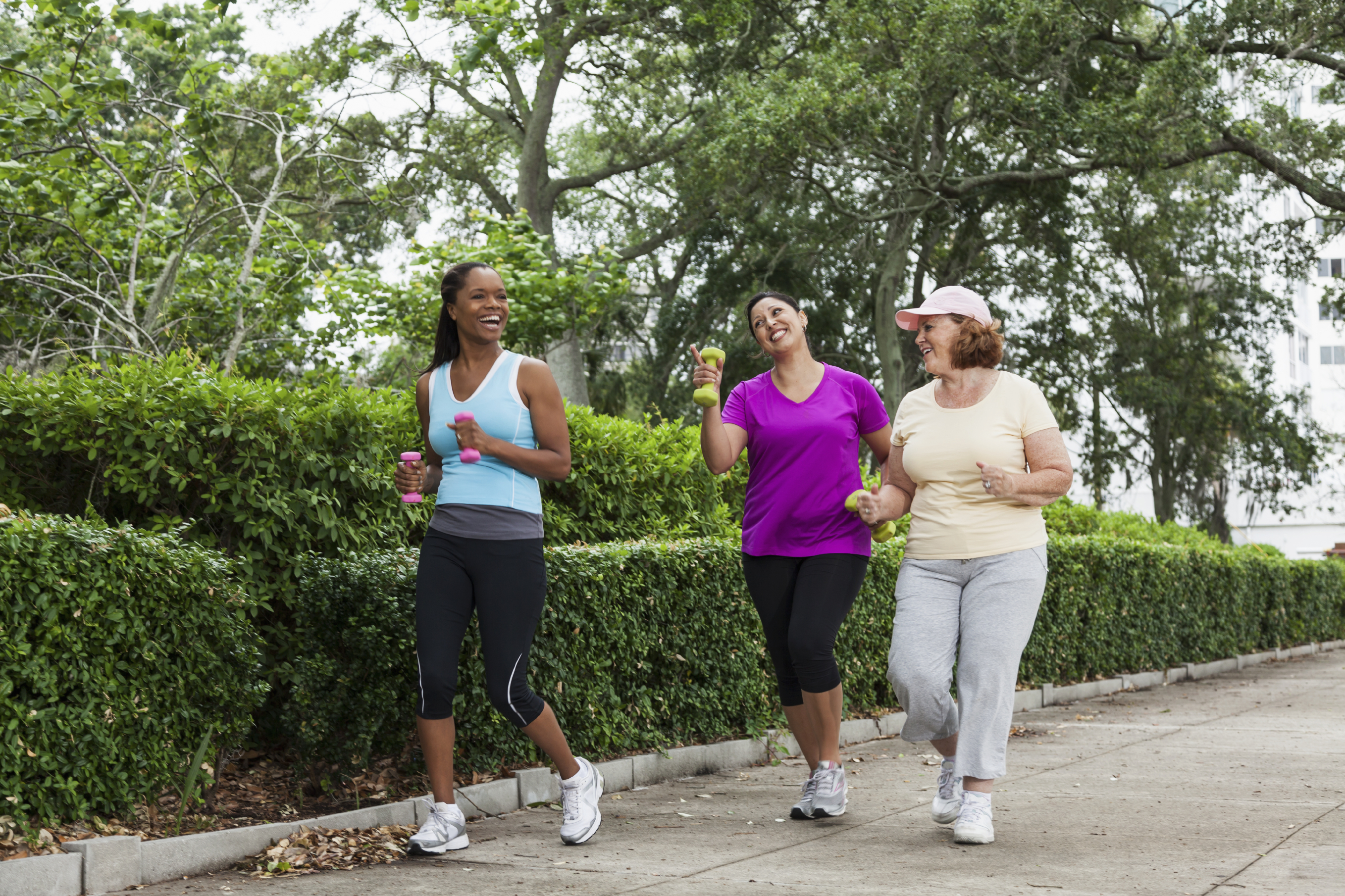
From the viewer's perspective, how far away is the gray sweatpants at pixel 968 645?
15.8ft

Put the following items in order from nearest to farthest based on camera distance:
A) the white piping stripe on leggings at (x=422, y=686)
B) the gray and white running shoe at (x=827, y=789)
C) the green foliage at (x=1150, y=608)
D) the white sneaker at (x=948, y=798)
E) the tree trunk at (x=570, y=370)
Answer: the white piping stripe on leggings at (x=422, y=686) → the white sneaker at (x=948, y=798) → the gray and white running shoe at (x=827, y=789) → the green foliage at (x=1150, y=608) → the tree trunk at (x=570, y=370)

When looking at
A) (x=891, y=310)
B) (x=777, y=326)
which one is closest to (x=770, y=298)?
(x=777, y=326)

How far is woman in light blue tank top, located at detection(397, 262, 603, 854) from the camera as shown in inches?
186

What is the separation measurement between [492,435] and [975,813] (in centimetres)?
230

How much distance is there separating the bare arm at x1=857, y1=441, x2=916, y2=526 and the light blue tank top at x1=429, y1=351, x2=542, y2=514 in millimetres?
1274

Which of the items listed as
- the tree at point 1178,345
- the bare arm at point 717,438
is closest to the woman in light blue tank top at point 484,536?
the bare arm at point 717,438

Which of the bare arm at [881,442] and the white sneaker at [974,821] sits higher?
the bare arm at [881,442]

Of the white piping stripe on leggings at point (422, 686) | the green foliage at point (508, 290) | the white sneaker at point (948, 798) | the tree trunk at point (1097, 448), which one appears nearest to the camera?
the white piping stripe on leggings at point (422, 686)

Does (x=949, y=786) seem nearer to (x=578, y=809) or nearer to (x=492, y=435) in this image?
(x=578, y=809)

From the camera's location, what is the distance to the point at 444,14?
68.1 feet

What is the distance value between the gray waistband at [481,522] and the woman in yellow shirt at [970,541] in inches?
53.1

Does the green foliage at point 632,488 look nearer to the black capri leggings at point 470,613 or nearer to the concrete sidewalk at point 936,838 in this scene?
the concrete sidewalk at point 936,838

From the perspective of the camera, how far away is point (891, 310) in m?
24.9

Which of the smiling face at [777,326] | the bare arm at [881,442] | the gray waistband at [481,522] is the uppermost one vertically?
the smiling face at [777,326]
